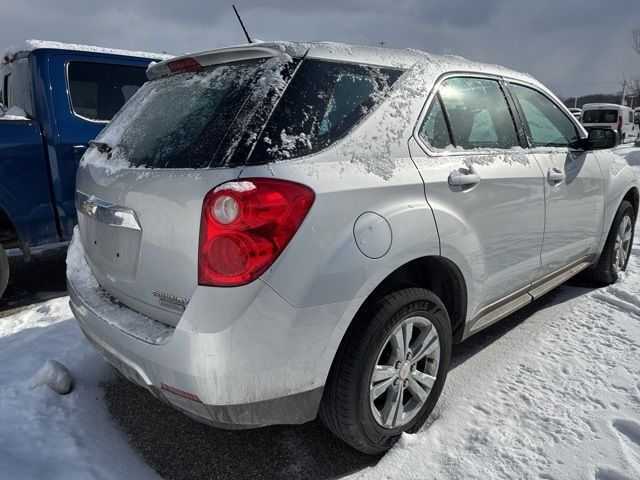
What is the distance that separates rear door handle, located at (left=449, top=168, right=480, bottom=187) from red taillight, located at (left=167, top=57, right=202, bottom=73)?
126cm

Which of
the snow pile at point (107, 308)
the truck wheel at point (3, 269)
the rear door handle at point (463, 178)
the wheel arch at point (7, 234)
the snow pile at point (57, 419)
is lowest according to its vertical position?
the snow pile at point (57, 419)

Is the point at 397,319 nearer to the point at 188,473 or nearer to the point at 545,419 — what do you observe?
the point at 545,419

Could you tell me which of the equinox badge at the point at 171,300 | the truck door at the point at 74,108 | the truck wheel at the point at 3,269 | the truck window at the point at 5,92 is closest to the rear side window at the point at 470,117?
the equinox badge at the point at 171,300

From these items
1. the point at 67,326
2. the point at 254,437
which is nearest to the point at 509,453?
the point at 254,437

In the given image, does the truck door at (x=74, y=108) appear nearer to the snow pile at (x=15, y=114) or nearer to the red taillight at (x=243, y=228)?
the snow pile at (x=15, y=114)

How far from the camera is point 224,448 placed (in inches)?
89.9

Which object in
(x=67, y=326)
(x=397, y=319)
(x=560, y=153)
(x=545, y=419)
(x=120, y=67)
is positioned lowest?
(x=545, y=419)

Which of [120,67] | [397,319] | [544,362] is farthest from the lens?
[120,67]

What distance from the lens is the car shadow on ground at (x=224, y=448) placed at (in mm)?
2141

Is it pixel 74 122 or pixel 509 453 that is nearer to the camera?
pixel 509 453

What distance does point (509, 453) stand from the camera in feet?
6.86

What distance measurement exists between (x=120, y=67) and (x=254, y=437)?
3.52 meters

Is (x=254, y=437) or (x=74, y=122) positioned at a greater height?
(x=74, y=122)

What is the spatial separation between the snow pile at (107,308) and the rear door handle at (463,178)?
1372 mm
